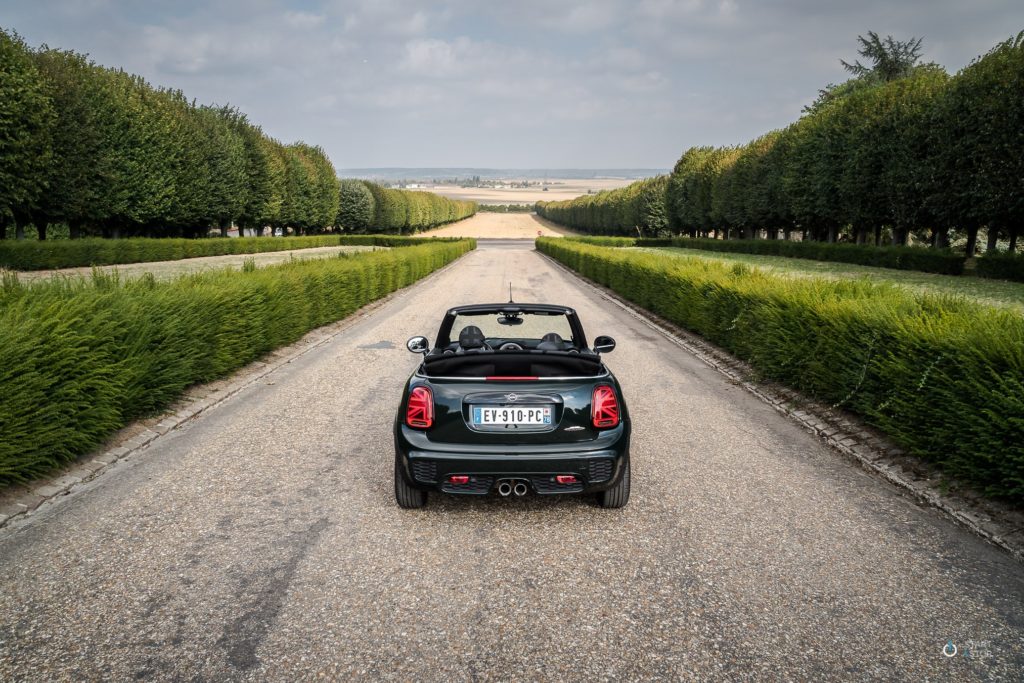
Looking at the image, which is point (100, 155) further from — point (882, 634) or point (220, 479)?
point (882, 634)

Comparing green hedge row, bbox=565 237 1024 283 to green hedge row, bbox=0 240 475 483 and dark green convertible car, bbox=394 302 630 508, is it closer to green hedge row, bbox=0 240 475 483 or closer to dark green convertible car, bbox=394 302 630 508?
green hedge row, bbox=0 240 475 483

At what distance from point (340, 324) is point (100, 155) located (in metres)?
31.5

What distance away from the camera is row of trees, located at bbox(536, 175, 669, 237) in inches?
3578

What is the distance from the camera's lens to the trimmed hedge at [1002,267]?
83.0ft

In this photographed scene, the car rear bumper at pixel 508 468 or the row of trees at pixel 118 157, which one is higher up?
the row of trees at pixel 118 157

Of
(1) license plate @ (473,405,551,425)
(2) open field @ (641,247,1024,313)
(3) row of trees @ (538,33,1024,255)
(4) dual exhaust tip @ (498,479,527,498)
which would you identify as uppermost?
(3) row of trees @ (538,33,1024,255)

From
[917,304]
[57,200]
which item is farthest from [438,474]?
[57,200]

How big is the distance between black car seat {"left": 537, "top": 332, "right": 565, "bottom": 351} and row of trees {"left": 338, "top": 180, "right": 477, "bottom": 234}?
93.3 meters

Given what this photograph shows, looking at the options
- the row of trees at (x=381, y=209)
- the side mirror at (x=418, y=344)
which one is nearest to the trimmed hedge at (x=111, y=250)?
Answer: the side mirror at (x=418, y=344)

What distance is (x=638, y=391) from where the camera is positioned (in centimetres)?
929

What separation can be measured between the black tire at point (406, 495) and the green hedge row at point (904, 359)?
13.6 ft

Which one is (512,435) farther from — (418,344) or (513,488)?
(418,344)

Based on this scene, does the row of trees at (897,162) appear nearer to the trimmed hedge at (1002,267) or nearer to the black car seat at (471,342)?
the trimmed hedge at (1002,267)

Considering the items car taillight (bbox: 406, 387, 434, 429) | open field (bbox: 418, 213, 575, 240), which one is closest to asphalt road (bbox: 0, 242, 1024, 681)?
car taillight (bbox: 406, 387, 434, 429)
